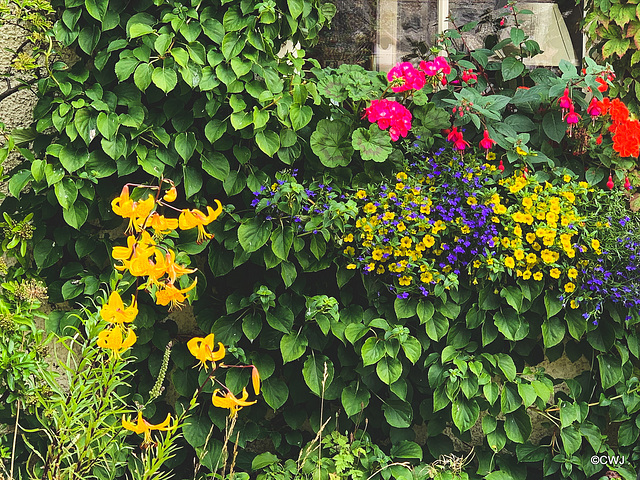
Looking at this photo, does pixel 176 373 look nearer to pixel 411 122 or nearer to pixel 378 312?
pixel 378 312

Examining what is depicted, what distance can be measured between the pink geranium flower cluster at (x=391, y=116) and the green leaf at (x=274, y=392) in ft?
3.39

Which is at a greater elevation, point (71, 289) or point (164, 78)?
point (164, 78)

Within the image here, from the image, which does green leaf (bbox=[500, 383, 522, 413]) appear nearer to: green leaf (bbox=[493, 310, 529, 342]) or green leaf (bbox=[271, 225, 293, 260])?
green leaf (bbox=[493, 310, 529, 342])

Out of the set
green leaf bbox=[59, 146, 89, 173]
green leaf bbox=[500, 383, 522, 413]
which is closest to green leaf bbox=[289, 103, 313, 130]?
green leaf bbox=[59, 146, 89, 173]

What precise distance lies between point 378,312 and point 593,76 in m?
1.26

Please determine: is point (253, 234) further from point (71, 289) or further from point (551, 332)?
point (551, 332)

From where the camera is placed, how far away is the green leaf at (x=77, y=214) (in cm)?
223

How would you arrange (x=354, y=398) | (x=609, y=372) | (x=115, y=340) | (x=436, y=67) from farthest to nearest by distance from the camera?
(x=436, y=67) < (x=609, y=372) < (x=354, y=398) < (x=115, y=340)

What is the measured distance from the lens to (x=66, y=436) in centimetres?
145

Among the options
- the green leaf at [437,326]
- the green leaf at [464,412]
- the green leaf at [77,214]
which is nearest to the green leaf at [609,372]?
the green leaf at [464,412]

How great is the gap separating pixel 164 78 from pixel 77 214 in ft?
1.83

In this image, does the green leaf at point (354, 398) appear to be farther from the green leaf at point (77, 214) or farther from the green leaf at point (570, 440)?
the green leaf at point (77, 214)

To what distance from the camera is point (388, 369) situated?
234cm

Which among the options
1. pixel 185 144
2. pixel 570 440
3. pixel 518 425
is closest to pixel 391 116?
pixel 185 144
